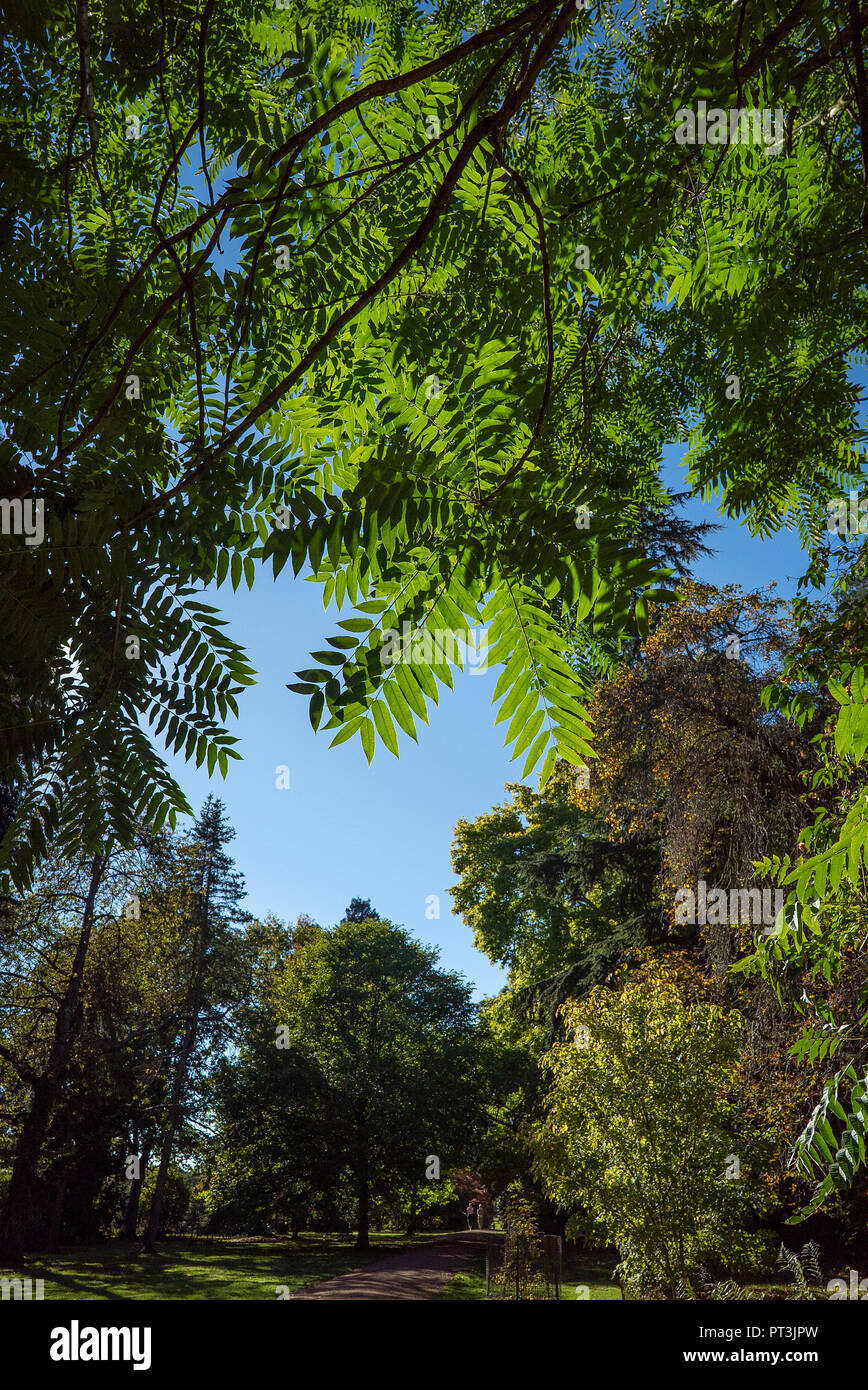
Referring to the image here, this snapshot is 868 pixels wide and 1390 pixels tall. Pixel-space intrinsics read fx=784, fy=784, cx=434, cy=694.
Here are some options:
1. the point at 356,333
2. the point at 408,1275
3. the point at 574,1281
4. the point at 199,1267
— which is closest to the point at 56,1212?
the point at 199,1267

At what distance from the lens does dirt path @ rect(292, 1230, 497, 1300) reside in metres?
17.2

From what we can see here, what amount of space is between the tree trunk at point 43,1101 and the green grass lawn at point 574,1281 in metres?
8.71

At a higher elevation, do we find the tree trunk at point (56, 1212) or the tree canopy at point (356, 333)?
the tree canopy at point (356, 333)

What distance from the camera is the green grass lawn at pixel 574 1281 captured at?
15816 millimetres

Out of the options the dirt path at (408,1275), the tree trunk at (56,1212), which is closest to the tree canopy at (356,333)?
the dirt path at (408,1275)

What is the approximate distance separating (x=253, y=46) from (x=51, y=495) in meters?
2.95

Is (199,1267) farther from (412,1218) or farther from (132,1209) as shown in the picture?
(412,1218)

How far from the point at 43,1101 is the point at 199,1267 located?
871 cm

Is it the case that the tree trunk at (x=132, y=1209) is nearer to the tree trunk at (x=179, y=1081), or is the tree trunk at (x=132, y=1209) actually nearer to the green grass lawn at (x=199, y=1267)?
the green grass lawn at (x=199, y=1267)

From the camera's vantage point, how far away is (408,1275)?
2031 centimetres

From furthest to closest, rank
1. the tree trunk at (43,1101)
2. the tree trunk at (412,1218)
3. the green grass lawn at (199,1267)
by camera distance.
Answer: the tree trunk at (412,1218) < the green grass lawn at (199,1267) < the tree trunk at (43,1101)

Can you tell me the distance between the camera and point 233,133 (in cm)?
205

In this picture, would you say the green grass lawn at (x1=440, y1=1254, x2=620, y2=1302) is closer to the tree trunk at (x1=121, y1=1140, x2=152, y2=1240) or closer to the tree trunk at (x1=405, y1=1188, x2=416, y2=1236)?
the tree trunk at (x1=405, y1=1188, x2=416, y2=1236)
